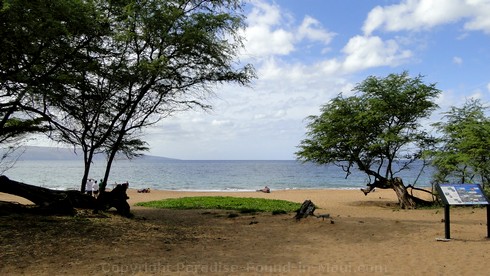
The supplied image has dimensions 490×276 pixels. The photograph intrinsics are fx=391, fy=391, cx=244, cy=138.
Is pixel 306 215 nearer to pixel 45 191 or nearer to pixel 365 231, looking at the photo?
pixel 365 231

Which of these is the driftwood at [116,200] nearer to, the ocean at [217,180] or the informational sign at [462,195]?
the informational sign at [462,195]

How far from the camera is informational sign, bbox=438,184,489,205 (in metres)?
10.6

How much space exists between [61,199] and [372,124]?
1694 cm

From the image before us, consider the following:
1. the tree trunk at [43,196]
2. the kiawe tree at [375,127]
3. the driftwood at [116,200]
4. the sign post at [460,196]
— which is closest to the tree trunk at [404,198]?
the kiawe tree at [375,127]

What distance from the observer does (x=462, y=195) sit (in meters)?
10.9

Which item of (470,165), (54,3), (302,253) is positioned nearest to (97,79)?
(54,3)

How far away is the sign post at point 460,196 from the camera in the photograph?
10594mm

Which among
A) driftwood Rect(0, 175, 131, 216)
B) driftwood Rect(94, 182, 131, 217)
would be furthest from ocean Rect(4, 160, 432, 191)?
driftwood Rect(0, 175, 131, 216)

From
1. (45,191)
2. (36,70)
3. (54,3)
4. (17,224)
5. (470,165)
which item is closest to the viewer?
(54,3)

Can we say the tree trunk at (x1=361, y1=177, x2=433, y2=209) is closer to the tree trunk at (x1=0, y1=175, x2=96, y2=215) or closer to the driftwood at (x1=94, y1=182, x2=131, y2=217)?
the driftwood at (x1=94, y1=182, x2=131, y2=217)

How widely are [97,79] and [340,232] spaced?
9.29 m

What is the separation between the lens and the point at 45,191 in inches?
553

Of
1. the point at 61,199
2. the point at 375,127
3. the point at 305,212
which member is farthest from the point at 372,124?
the point at 61,199

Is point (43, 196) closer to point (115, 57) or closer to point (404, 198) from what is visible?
point (115, 57)
